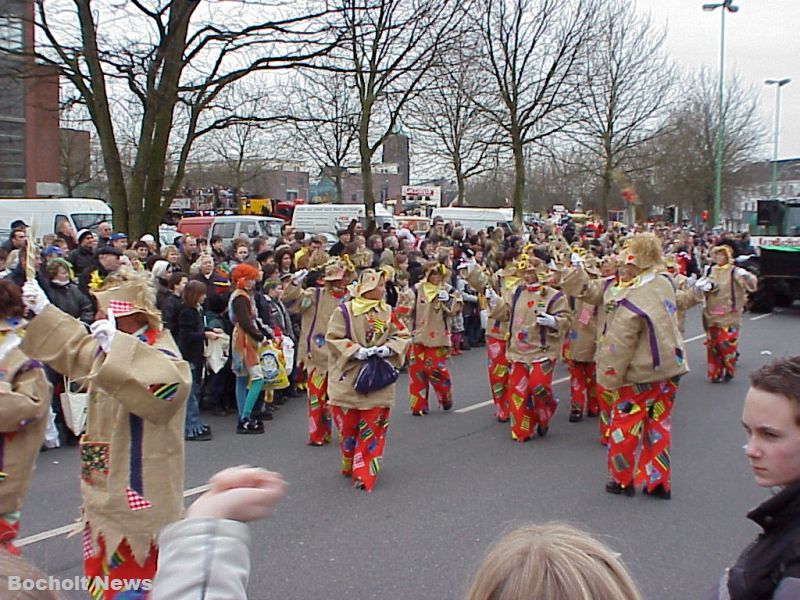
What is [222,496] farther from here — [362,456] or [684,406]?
[684,406]

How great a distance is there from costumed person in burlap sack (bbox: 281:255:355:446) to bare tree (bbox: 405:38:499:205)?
1207 centimetres

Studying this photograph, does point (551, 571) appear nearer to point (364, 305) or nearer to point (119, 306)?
point (119, 306)

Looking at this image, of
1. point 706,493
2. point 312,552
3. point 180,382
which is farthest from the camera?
point 706,493

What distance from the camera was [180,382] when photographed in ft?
10.8

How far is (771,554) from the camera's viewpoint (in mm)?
2086

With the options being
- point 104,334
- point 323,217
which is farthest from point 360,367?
point 323,217

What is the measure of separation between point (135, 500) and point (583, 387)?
20.5 feet

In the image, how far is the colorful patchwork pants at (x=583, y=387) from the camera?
28.6ft

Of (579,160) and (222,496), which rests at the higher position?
(579,160)

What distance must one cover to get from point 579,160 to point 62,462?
25464 millimetres

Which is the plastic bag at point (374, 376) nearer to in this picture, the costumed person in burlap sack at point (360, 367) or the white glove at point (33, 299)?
the costumed person in burlap sack at point (360, 367)

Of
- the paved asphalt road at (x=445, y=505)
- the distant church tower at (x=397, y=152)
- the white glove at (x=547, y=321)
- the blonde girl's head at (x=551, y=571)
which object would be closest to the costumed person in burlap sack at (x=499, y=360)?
the paved asphalt road at (x=445, y=505)

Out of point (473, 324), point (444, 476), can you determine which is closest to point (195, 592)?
point (444, 476)

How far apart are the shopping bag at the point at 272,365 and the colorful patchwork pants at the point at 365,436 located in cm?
188
